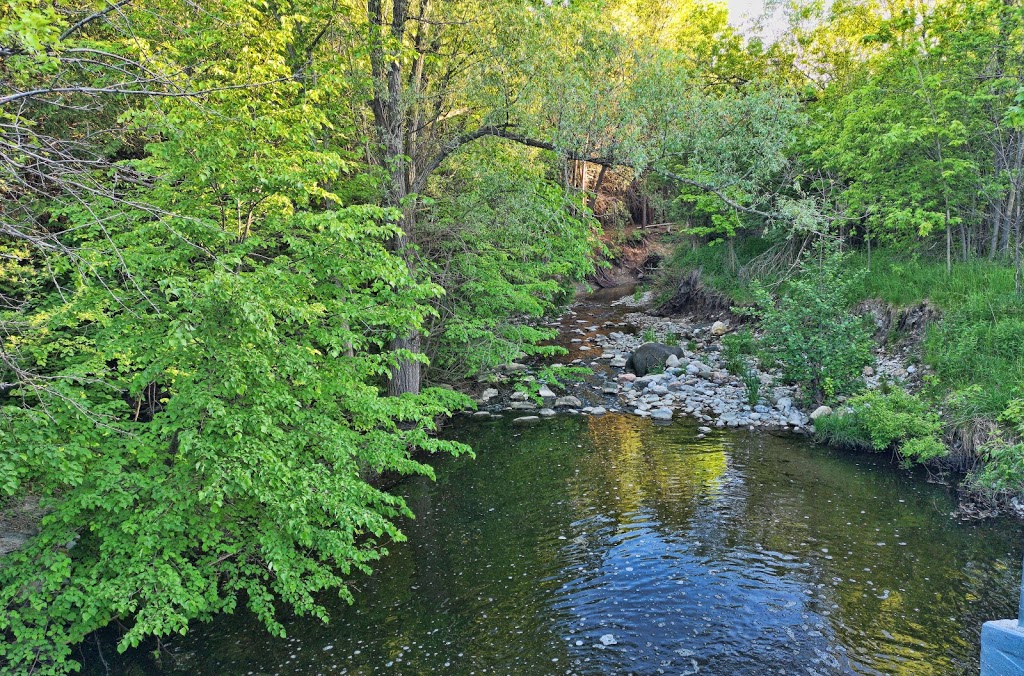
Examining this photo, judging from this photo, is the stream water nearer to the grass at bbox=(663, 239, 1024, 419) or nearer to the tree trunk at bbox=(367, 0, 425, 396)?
the grass at bbox=(663, 239, 1024, 419)

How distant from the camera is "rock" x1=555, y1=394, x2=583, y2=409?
16375 mm

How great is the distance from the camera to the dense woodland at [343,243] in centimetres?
600

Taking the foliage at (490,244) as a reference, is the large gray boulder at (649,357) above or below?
below

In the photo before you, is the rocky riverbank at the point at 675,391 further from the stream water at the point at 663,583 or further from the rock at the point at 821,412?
the stream water at the point at 663,583

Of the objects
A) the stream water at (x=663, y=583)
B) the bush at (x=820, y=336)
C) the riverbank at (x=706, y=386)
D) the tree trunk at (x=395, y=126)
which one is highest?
the tree trunk at (x=395, y=126)

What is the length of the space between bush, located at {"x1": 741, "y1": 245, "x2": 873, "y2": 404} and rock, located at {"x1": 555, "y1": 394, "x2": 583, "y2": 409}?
5074mm

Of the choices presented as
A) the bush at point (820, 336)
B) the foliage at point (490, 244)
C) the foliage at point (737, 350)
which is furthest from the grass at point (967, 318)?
the foliage at point (490, 244)

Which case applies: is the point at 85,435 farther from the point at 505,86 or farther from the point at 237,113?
the point at 505,86

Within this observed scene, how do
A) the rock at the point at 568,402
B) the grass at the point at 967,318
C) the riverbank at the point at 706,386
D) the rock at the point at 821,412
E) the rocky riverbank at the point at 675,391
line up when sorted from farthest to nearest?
the rock at the point at 568,402 < the rocky riverbank at the point at 675,391 < the riverbank at the point at 706,386 < the rock at the point at 821,412 < the grass at the point at 967,318

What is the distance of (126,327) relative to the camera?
6430 mm

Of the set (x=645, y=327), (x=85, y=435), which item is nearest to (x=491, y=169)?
(x=85, y=435)

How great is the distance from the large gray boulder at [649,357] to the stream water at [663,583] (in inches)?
271

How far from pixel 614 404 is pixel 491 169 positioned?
7091 mm

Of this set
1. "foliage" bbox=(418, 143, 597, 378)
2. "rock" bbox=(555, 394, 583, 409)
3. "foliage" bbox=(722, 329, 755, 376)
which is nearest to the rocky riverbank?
"rock" bbox=(555, 394, 583, 409)
